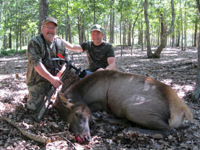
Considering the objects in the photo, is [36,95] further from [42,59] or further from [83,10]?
[83,10]

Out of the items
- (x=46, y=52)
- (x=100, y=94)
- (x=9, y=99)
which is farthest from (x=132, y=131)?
(x=9, y=99)

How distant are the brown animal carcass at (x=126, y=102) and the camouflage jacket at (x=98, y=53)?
0.93 m

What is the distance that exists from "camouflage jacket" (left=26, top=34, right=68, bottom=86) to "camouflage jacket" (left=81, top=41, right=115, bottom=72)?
35.9 inches

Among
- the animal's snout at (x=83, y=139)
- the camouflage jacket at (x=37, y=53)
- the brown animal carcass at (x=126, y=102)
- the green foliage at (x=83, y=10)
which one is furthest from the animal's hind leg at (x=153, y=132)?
the green foliage at (x=83, y=10)

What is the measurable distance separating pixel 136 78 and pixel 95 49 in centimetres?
171

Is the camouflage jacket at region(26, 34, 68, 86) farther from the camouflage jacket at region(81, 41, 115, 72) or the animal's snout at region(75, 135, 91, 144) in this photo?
the animal's snout at region(75, 135, 91, 144)

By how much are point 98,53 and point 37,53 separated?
6.19ft

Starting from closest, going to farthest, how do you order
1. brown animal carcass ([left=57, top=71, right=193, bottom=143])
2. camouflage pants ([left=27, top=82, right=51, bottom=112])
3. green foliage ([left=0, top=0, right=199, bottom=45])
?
brown animal carcass ([left=57, top=71, right=193, bottom=143])
camouflage pants ([left=27, top=82, right=51, bottom=112])
green foliage ([left=0, top=0, right=199, bottom=45])

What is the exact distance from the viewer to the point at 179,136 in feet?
11.2

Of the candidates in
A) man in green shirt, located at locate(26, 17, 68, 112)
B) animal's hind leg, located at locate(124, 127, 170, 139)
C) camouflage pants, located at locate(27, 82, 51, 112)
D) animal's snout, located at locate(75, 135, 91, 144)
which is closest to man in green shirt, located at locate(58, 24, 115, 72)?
man in green shirt, located at locate(26, 17, 68, 112)

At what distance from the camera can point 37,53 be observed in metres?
4.09

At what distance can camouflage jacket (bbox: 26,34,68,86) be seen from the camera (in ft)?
13.0

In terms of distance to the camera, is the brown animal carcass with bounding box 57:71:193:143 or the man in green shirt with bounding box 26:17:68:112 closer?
the brown animal carcass with bounding box 57:71:193:143

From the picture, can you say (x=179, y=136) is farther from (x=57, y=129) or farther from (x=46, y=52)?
(x=46, y=52)
